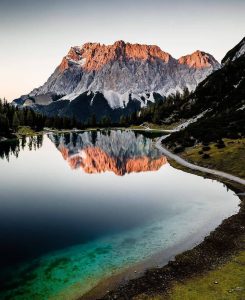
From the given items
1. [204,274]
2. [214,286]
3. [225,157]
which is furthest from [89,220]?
[225,157]

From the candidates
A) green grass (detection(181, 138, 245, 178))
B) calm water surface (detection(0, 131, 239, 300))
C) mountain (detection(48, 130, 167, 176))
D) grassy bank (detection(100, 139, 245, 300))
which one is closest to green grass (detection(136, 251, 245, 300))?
grassy bank (detection(100, 139, 245, 300))

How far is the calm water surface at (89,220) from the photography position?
35281mm

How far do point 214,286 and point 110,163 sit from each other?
3346 inches

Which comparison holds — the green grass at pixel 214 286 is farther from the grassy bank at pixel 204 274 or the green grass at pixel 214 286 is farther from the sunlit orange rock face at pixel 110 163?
the sunlit orange rock face at pixel 110 163

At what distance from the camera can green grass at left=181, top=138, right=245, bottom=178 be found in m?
83.9

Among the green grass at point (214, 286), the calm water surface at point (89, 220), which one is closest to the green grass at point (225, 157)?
the calm water surface at point (89, 220)

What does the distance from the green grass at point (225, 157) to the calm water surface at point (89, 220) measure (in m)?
7.76

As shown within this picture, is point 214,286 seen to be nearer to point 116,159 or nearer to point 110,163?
point 110,163

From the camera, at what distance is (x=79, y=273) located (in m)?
35.2

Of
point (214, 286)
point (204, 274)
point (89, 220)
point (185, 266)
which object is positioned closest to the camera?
point (214, 286)

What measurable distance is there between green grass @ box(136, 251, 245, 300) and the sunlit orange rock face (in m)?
62.0

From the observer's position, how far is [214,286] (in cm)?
3034

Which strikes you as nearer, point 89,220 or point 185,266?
point 185,266

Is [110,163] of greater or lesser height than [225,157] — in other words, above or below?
below
